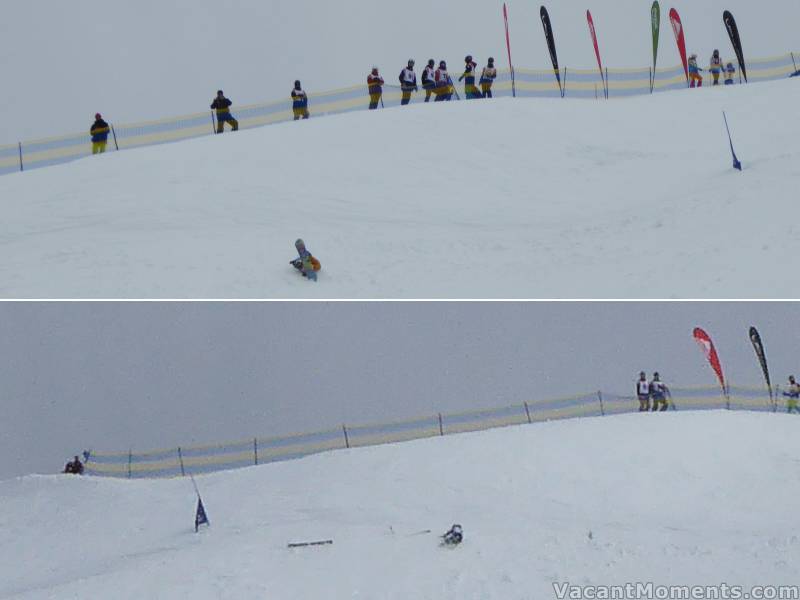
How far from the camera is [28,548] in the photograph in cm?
1945

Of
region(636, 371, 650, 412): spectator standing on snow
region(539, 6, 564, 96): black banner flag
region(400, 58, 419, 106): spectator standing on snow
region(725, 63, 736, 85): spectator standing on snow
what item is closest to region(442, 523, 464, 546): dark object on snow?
region(636, 371, 650, 412): spectator standing on snow

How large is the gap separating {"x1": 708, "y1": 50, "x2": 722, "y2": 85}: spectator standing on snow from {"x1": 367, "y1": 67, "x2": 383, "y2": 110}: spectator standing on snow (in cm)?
1078

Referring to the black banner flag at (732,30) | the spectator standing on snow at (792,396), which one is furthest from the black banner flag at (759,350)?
the black banner flag at (732,30)

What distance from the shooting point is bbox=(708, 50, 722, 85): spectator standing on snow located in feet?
Result: 119

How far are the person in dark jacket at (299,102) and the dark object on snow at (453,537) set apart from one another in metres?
16.9

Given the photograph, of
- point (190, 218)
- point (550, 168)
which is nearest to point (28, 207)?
point (190, 218)

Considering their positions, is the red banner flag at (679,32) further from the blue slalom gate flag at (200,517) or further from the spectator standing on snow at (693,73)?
the blue slalom gate flag at (200,517)

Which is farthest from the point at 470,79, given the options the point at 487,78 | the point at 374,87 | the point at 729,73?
the point at 729,73

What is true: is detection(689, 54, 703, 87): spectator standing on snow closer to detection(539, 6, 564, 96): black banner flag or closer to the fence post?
detection(539, 6, 564, 96): black banner flag

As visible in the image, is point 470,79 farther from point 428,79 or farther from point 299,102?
point 299,102

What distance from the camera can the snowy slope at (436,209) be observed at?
805 inches

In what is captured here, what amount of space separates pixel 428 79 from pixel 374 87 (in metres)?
1.45

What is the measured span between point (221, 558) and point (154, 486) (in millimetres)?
6988

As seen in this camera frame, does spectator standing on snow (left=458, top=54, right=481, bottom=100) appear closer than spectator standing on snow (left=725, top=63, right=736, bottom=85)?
Yes
